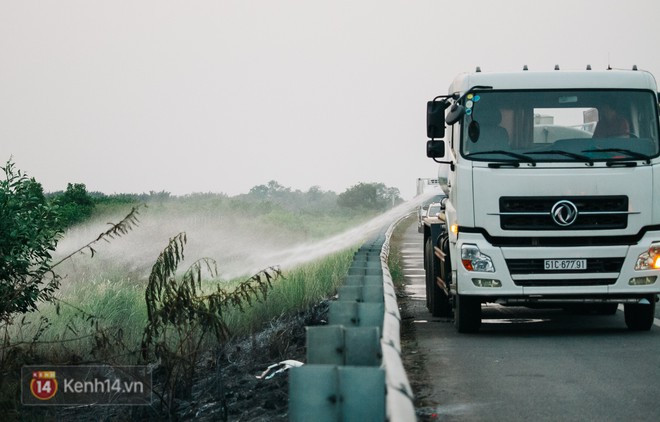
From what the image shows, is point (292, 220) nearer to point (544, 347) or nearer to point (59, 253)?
point (59, 253)

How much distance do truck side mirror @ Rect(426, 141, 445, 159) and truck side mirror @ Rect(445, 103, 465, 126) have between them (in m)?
0.80

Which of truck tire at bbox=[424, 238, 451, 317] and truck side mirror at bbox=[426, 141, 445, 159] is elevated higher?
truck side mirror at bbox=[426, 141, 445, 159]

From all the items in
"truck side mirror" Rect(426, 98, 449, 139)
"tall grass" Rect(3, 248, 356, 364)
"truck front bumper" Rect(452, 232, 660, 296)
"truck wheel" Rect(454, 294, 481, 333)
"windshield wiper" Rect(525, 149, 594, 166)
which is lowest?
"tall grass" Rect(3, 248, 356, 364)

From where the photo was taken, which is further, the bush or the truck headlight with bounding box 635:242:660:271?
the bush

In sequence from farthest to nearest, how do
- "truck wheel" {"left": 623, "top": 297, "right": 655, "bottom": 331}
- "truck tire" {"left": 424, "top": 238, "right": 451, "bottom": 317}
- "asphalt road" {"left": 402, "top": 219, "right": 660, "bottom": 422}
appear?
"truck tire" {"left": 424, "top": 238, "right": 451, "bottom": 317} → "truck wheel" {"left": 623, "top": 297, "right": 655, "bottom": 331} → "asphalt road" {"left": 402, "top": 219, "right": 660, "bottom": 422}

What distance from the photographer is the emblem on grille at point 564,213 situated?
13.4 meters

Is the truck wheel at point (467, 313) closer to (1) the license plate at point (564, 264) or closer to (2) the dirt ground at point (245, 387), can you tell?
(2) the dirt ground at point (245, 387)

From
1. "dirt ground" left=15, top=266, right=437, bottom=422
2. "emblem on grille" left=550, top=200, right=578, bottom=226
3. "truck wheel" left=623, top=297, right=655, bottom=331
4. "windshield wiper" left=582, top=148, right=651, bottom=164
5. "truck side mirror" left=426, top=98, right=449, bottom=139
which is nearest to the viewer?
"dirt ground" left=15, top=266, right=437, bottom=422

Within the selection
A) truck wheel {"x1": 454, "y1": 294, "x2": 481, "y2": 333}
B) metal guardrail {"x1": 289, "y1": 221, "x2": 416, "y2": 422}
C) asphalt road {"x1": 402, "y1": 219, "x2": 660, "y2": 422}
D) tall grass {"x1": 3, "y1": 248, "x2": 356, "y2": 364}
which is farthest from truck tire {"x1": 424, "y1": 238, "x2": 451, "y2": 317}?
metal guardrail {"x1": 289, "y1": 221, "x2": 416, "y2": 422}

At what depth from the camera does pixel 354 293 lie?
951 cm

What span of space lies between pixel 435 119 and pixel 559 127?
1468mm

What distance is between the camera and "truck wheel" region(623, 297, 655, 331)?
47.3 feet

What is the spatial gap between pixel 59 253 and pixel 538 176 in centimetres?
3395

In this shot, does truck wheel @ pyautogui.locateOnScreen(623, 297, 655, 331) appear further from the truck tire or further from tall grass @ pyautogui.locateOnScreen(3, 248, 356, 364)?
tall grass @ pyautogui.locateOnScreen(3, 248, 356, 364)
